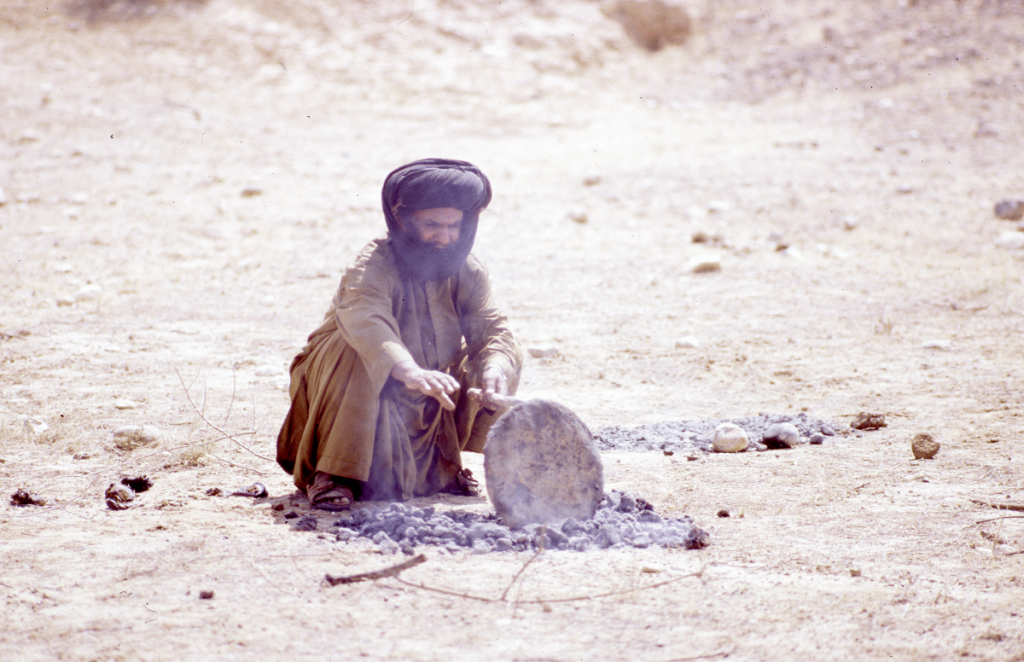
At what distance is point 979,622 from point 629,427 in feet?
7.88

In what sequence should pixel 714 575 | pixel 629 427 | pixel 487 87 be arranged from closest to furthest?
pixel 714 575 → pixel 629 427 → pixel 487 87

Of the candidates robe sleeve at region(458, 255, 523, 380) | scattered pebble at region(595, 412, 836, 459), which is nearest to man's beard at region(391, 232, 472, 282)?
robe sleeve at region(458, 255, 523, 380)

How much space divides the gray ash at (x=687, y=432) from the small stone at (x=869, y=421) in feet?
0.41

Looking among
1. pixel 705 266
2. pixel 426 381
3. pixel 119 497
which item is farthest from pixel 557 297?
pixel 119 497

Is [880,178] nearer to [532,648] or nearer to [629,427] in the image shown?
[629,427]

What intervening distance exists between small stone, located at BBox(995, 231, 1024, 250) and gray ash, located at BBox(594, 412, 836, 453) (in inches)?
193

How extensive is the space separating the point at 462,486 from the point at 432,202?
114cm

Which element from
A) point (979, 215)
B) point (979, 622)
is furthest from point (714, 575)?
point (979, 215)

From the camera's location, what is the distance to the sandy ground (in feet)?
9.18

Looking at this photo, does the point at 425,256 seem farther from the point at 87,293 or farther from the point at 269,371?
the point at 87,293

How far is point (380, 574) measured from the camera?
2957 millimetres

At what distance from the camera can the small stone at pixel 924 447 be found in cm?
430

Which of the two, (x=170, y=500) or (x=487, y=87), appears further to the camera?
(x=487, y=87)

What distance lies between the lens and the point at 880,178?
10492 millimetres
